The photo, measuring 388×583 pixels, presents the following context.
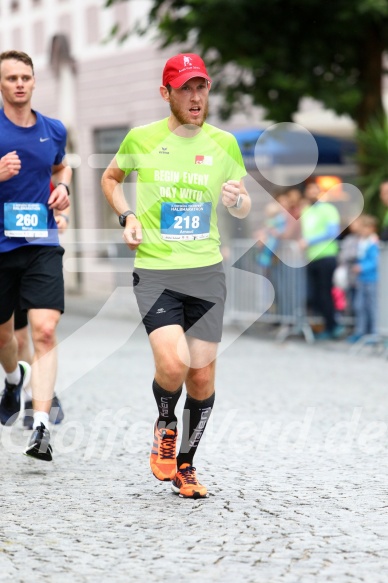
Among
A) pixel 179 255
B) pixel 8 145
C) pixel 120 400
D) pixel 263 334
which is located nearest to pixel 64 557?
pixel 179 255

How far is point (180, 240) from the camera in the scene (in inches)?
220

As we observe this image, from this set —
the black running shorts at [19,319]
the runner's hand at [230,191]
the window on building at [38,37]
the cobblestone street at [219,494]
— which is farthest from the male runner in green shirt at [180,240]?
the window on building at [38,37]

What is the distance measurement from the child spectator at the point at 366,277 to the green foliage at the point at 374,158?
1327 millimetres

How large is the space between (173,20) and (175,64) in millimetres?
10765

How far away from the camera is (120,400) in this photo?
9.24 metres

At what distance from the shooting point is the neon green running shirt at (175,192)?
18.3 feet

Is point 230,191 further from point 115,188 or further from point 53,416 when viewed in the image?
point 53,416

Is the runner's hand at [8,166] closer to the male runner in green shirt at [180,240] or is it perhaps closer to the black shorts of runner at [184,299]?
the male runner in green shirt at [180,240]

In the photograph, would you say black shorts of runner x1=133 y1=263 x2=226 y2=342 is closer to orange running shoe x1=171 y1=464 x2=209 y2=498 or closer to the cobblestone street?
orange running shoe x1=171 y1=464 x2=209 y2=498

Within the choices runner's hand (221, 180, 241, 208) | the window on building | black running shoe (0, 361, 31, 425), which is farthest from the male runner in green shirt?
the window on building

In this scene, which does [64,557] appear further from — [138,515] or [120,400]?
[120,400]

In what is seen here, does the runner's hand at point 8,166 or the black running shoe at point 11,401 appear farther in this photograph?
the black running shoe at point 11,401

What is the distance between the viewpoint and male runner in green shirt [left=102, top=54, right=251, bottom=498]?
5535mm

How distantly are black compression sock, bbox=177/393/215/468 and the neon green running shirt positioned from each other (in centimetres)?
64
